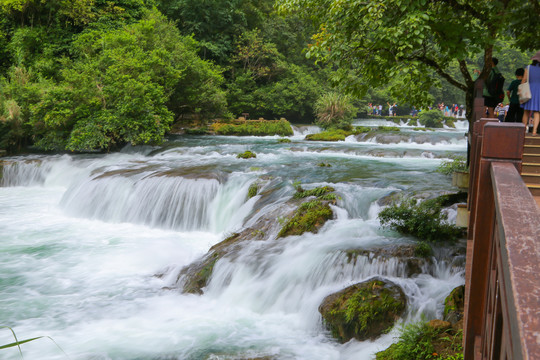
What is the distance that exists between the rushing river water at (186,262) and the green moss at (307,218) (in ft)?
0.76

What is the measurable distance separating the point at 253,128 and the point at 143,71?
817 centimetres

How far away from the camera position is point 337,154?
17.8 metres

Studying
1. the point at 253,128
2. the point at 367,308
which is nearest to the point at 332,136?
the point at 253,128

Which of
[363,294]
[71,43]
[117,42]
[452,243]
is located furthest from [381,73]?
[71,43]

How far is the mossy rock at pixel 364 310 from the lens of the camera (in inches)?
224

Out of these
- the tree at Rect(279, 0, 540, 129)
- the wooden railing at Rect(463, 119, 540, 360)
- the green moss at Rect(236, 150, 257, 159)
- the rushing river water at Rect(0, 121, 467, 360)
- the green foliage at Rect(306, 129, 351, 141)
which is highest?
the tree at Rect(279, 0, 540, 129)

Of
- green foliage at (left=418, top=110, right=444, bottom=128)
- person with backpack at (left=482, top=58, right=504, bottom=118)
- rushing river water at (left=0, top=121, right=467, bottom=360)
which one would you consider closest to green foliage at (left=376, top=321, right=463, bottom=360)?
rushing river water at (left=0, top=121, right=467, bottom=360)

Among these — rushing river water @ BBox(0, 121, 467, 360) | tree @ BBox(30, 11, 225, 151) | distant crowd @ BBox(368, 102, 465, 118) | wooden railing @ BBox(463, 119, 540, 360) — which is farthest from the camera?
distant crowd @ BBox(368, 102, 465, 118)

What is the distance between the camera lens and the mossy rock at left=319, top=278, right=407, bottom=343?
568 centimetres

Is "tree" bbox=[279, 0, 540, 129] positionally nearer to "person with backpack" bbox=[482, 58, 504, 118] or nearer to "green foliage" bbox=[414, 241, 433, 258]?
"person with backpack" bbox=[482, 58, 504, 118]

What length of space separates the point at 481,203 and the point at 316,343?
410 centimetres

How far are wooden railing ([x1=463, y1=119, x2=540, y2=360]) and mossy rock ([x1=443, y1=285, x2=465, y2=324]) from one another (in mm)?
2637

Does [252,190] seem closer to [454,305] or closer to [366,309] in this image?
[366,309]

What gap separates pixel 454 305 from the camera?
5.56 m
